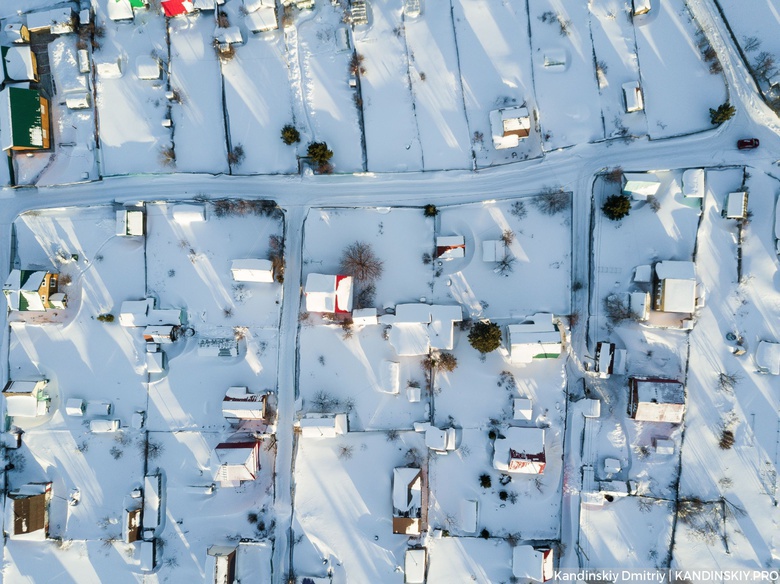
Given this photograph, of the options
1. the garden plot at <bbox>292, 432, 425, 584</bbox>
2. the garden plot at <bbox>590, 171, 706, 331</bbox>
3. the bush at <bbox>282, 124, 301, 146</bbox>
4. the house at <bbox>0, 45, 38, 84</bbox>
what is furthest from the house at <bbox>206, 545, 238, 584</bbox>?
the house at <bbox>0, 45, 38, 84</bbox>

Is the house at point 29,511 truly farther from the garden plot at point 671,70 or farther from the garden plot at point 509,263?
the garden plot at point 671,70

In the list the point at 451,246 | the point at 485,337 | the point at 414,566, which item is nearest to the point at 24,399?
the point at 414,566

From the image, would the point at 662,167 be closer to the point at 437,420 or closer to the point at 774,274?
the point at 774,274

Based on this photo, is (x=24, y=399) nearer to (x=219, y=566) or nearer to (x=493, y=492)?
(x=219, y=566)

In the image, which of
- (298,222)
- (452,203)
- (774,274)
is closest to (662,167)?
(774,274)

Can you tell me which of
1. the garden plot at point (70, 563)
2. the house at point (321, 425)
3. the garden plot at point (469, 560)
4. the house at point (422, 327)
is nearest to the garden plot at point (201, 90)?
the house at point (422, 327)
